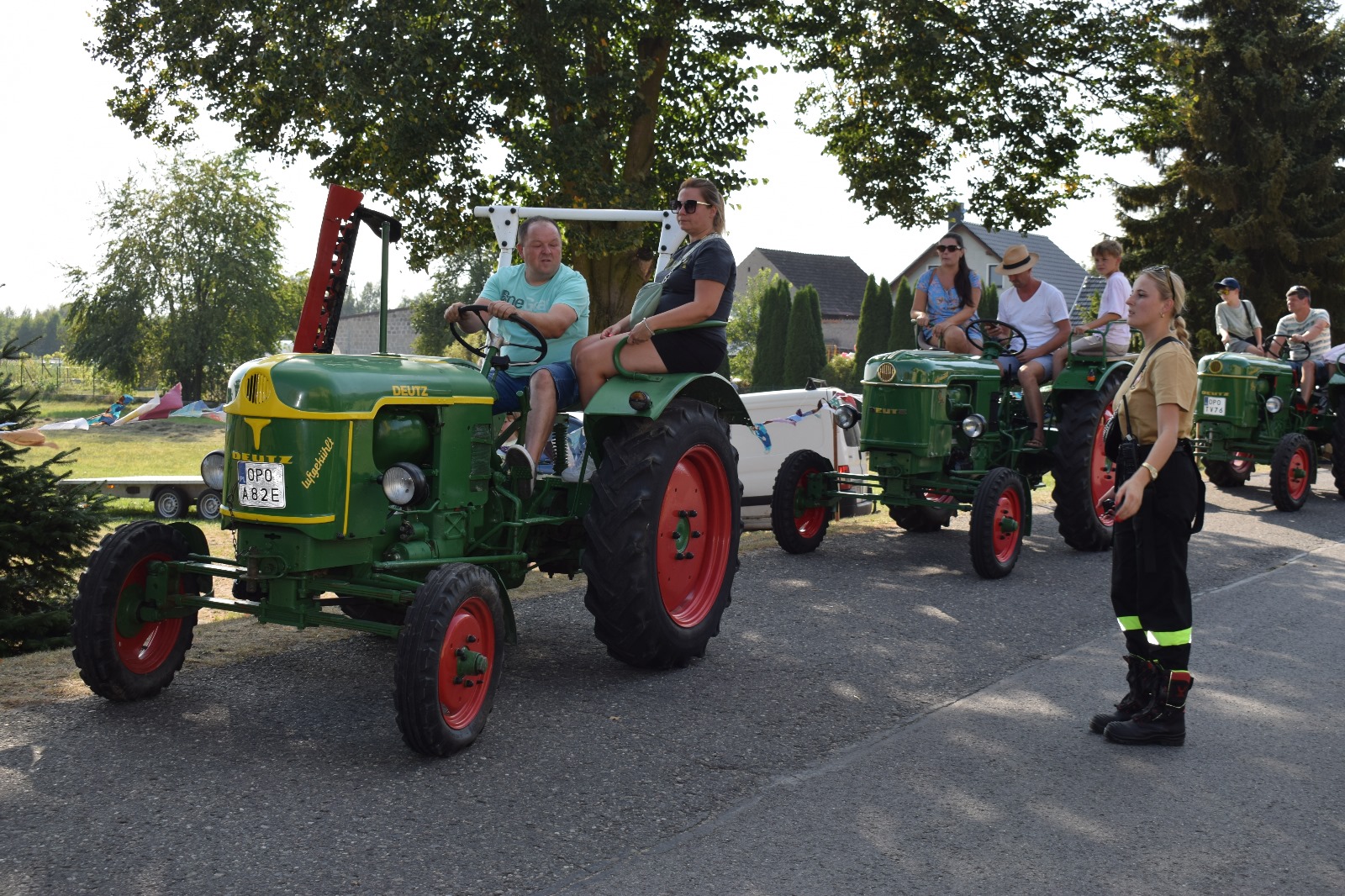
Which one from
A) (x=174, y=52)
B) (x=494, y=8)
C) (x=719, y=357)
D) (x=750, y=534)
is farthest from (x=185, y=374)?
(x=719, y=357)

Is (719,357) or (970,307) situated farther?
(970,307)

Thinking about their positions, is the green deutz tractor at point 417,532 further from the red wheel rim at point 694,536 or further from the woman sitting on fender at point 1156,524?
the woman sitting on fender at point 1156,524

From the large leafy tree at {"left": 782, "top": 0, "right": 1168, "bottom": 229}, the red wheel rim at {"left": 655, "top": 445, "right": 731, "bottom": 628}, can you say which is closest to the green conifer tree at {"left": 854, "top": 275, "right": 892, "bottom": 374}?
the large leafy tree at {"left": 782, "top": 0, "right": 1168, "bottom": 229}

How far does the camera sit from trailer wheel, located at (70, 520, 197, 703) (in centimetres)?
462

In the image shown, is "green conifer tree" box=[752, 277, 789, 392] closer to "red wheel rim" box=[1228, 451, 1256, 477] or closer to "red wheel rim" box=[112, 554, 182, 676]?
"red wheel rim" box=[1228, 451, 1256, 477]

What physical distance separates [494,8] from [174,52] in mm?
4480

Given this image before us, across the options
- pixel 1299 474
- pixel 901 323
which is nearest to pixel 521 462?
pixel 1299 474

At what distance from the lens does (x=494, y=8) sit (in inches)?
524

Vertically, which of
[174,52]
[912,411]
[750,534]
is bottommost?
[750,534]

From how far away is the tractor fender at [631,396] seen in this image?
5512 millimetres

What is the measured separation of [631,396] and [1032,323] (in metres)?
5.31

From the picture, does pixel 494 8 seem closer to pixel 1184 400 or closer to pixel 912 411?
pixel 912 411

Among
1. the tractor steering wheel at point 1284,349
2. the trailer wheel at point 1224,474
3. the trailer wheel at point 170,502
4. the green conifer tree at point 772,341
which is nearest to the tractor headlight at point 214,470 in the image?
the trailer wheel at point 1224,474

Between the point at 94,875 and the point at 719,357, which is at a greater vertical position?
the point at 719,357
